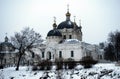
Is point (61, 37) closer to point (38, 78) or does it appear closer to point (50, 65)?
point (50, 65)

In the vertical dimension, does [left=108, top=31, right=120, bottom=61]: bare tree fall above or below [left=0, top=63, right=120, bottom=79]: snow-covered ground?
above

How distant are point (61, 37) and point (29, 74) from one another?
861 inches

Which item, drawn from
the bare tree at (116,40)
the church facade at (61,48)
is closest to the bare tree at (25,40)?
the church facade at (61,48)

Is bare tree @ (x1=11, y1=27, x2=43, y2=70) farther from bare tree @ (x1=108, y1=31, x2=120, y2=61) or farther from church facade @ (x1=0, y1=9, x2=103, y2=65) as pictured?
bare tree @ (x1=108, y1=31, x2=120, y2=61)

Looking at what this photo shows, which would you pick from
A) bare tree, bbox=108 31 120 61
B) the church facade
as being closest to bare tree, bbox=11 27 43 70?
the church facade

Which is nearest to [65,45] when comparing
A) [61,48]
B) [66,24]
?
[61,48]

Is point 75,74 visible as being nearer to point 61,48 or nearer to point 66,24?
point 61,48

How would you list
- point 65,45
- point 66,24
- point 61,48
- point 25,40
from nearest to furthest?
point 25,40 < point 65,45 < point 61,48 < point 66,24

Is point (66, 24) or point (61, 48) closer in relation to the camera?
point (61, 48)

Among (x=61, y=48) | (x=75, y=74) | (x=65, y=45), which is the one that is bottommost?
(x=75, y=74)

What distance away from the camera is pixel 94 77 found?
31.8m

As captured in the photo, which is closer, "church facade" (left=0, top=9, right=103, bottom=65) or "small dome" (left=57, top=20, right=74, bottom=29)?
"church facade" (left=0, top=9, right=103, bottom=65)

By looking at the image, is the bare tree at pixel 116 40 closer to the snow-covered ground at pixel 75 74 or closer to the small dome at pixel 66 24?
the small dome at pixel 66 24

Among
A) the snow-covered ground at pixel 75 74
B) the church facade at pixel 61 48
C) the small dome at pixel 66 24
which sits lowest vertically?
the snow-covered ground at pixel 75 74
